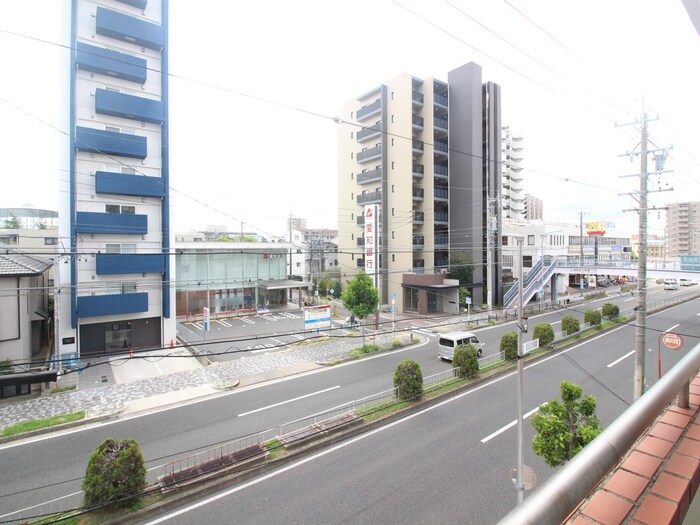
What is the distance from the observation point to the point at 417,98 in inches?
1441

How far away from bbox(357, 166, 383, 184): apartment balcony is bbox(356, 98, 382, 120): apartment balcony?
19.4 feet

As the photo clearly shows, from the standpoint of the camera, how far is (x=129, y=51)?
2144 cm

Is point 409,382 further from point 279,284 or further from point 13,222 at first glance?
point 13,222

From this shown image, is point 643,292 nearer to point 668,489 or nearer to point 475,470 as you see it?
point 475,470

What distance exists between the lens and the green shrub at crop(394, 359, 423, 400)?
545 inches

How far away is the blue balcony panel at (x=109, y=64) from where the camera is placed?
19984 mm

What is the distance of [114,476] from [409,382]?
9370mm

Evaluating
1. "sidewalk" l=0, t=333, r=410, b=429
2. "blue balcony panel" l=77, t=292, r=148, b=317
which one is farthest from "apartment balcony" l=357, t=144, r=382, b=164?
"blue balcony panel" l=77, t=292, r=148, b=317

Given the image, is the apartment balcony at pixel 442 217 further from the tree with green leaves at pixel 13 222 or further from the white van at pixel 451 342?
the tree with green leaves at pixel 13 222

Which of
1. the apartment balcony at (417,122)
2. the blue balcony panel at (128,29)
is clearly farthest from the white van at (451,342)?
the apartment balcony at (417,122)

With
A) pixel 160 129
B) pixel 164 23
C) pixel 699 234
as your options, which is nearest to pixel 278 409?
pixel 160 129

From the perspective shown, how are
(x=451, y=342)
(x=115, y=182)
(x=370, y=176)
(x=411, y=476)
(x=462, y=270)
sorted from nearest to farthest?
(x=411, y=476)
(x=451, y=342)
(x=115, y=182)
(x=462, y=270)
(x=370, y=176)

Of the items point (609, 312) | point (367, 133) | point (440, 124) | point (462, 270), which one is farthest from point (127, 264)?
point (609, 312)

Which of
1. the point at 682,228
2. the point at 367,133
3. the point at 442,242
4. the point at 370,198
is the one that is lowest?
the point at 442,242
